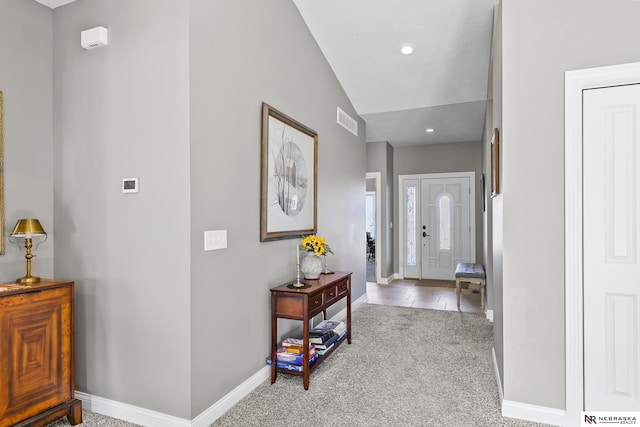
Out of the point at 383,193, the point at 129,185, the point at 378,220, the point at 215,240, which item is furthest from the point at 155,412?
the point at 383,193

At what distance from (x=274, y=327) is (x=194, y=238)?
3.45 ft

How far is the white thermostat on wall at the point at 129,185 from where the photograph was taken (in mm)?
2346

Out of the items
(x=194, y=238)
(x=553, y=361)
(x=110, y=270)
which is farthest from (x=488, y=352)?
(x=110, y=270)

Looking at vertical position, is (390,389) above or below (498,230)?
below

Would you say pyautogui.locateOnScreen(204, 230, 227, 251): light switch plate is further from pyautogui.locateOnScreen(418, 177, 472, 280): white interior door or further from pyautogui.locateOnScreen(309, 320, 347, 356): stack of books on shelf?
pyautogui.locateOnScreen(418, 177, 472, 280): white interior door

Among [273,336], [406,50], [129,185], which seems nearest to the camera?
[129,185]

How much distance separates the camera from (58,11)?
2662 mm

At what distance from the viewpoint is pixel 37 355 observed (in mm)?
2162

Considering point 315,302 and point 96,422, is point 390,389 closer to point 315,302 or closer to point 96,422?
point 315,302

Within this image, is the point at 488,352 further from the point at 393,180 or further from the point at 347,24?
the point at 393,180

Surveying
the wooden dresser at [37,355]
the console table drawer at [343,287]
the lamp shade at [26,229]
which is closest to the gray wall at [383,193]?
the console table drawer at [343,287]

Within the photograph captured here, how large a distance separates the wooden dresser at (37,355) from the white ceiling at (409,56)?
6.54 ft

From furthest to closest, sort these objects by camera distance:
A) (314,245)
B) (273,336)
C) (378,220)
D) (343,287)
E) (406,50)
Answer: (378,220) → (406,50) → (343,287) → (314,245) → (273,336)

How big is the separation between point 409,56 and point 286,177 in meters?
2.00
